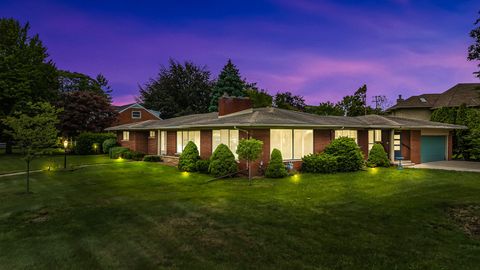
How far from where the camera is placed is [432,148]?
22969 millimetres

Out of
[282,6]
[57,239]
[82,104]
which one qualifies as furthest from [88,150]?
[57,239]

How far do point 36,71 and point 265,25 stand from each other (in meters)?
28.0

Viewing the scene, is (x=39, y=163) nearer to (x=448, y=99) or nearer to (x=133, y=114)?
(x=133, y=114)

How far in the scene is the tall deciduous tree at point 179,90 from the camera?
52188 millimetres

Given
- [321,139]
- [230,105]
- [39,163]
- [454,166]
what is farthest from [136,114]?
[454,166]

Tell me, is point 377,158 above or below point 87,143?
below

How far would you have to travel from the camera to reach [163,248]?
6.12 m

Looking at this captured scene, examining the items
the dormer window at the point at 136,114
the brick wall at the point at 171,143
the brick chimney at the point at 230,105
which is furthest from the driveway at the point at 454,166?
the dormer window at the point at 136,114

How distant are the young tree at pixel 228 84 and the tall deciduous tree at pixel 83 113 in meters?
16.5

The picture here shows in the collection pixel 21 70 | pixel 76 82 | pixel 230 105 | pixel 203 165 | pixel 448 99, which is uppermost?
pixel 76 82

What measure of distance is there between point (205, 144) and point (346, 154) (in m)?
8.94

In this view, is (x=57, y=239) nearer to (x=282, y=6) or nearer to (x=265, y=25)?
(x=282, y=6)

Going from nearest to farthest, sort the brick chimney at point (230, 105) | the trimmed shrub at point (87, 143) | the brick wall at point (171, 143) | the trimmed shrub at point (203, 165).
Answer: the trimmed shrub at point (203, 165)
the brick chimney at point (230, 105)
the brick wall at point (171, 143)
the trimmed shrub at point (87, 143)

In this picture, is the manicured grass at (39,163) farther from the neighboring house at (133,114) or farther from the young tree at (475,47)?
the young tree at (475,47)
